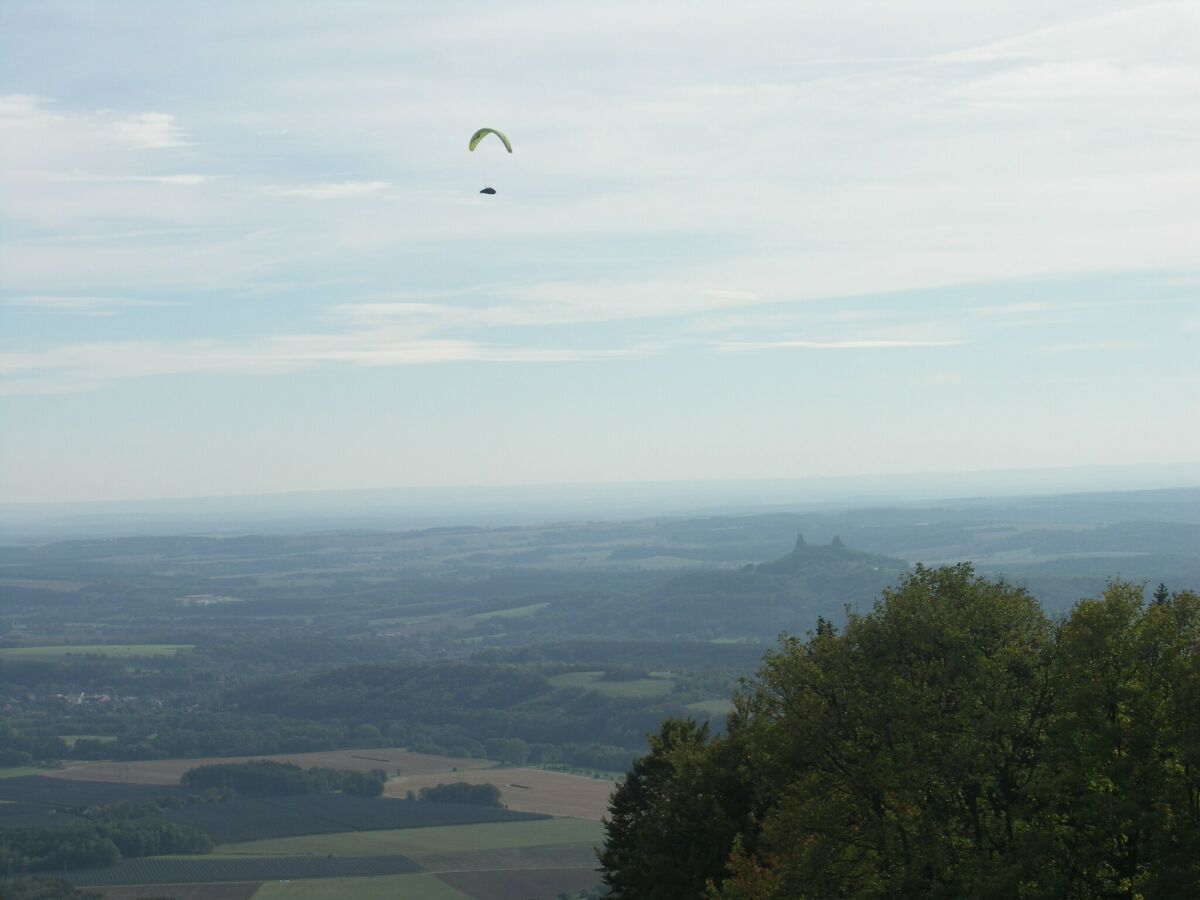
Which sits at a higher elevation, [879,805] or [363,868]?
[879,805]

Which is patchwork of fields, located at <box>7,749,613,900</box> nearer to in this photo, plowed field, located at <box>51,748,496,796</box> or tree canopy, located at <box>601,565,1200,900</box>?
plowed field, located at <box>51,748,496,796</box>

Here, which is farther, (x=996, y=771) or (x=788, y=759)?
(x=788, y=759)

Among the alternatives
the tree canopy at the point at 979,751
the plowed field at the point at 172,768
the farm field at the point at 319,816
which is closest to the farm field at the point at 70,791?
the plowed field at the point at 172,768

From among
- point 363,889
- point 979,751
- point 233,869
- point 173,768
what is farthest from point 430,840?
point 979,751

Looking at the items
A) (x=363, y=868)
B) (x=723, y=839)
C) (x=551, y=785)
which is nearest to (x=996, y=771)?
(x=723, y=839)

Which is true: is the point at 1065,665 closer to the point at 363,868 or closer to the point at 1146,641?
the point at 1146,641

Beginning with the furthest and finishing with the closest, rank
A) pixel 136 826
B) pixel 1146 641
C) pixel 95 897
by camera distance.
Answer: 1. pixel 136 826
2. pixel 95 897
3. pixel 1146 641
